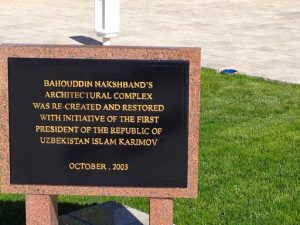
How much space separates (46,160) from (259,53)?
30.6ft

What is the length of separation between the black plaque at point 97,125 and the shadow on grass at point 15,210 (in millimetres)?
1155

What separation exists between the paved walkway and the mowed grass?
195cm

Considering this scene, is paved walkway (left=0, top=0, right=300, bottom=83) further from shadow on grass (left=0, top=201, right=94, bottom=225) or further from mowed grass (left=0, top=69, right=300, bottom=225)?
shadow on grass (left=0, top=201, right=94, bottom=225)

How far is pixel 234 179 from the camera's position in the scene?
7.56 m

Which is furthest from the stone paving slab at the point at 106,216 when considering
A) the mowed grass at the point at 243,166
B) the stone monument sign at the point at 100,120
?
the stone monument sign at the point at 100,120

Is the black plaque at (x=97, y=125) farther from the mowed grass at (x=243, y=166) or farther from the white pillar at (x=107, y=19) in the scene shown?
the white pillar at (x=107, y=19)

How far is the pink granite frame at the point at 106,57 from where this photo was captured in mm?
5430

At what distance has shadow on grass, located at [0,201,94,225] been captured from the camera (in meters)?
6.67

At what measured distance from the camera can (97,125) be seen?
550 cm

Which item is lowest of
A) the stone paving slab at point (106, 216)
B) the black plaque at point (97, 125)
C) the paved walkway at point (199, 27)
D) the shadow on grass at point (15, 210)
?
the paved walkway at point (199, 27)

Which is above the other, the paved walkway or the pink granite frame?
the pink granite frame

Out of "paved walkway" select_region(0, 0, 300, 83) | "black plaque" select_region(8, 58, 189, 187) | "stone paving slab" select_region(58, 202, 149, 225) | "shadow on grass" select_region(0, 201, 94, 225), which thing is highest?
"black plaque" select_region(8, 58, 189, 187)

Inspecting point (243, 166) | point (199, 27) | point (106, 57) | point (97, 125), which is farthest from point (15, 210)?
point (199, 27)

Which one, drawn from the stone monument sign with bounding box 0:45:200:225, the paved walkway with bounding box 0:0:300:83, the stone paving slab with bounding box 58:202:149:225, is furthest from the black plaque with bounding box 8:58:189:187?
the paved walkway with bounding box 0:0:300:83
